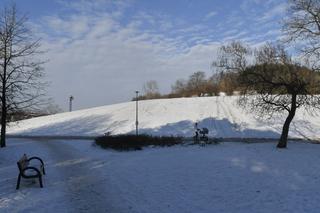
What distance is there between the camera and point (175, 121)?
44500 mm

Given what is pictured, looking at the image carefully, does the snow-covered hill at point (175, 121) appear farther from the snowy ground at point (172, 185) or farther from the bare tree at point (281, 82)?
the snowy ground at point (172, 185)

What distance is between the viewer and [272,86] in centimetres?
2406

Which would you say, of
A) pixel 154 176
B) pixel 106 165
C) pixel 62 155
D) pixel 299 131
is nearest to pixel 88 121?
pixel 299 131

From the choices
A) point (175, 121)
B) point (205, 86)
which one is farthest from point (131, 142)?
point (205, 86)

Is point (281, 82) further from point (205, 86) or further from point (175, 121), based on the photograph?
point (205, 86)

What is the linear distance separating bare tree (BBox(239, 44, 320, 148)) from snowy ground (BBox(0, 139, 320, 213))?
521cm

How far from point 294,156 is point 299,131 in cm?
2063

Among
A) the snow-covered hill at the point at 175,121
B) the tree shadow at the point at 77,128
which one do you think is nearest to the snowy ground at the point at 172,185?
the snow-covered hill at the point at 175,121

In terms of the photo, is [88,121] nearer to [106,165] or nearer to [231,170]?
[106,165]

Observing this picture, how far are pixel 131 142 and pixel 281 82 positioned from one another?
9.60 m

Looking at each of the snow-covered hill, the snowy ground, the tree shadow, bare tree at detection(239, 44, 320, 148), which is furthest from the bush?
the tree shadow

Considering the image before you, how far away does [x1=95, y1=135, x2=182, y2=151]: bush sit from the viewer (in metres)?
24.5

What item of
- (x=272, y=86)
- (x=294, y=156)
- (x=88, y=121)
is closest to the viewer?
(x=294, y=156)

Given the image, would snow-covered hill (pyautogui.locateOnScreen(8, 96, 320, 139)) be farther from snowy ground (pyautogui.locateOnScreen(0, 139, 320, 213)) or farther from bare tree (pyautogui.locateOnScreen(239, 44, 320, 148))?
snowy ground (pyautogui.locateOnScreen(0, 139, 320, 213))
